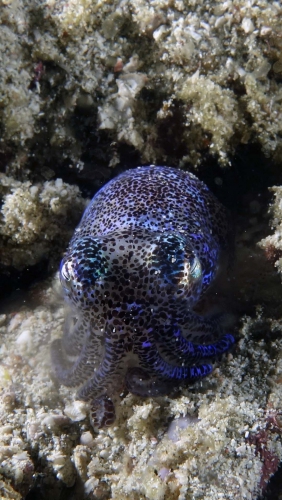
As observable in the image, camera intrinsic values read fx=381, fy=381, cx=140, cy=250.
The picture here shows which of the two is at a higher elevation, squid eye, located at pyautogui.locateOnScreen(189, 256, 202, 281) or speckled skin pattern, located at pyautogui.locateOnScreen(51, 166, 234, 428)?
squid eye, located at pyautogui.locateOnScreen(189, 256, 202, 281)

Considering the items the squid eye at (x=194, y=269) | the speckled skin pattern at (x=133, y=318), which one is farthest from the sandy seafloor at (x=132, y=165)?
the squid eye at (x=194, y=269)

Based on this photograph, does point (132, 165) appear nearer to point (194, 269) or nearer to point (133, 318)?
point (194, 269)

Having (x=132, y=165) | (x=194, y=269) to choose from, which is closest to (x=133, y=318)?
(x=194, y=269)

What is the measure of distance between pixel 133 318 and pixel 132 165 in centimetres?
280

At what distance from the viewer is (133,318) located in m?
3.01

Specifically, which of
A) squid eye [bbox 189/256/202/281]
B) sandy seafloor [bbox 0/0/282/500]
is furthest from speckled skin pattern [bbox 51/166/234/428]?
sandy seafloor [bbox 0/0/282/500]

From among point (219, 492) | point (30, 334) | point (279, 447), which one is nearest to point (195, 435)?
point (219, 492)

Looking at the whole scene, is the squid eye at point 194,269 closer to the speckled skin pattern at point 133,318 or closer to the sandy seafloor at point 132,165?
the speckled skin pattern at point 133,318

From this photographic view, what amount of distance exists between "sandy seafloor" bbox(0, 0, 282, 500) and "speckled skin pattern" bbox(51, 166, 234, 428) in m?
0.21

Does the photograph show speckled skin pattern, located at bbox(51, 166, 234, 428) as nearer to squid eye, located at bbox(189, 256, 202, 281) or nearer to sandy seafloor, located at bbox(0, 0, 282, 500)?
squid eye, located at bbox(189, 256, 202, 281)

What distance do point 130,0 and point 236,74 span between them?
1.43 meters

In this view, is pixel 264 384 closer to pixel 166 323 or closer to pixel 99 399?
pixel 166 323

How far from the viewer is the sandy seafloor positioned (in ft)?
9.87

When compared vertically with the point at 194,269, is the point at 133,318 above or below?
below
